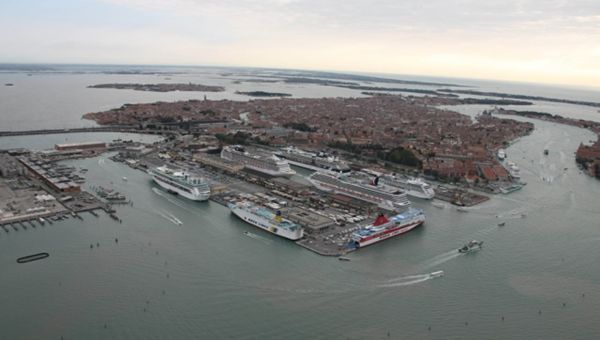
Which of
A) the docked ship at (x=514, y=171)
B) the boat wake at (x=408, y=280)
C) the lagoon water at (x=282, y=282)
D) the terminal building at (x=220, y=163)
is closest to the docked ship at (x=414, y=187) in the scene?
the lagoon water at (x=282, y=282)

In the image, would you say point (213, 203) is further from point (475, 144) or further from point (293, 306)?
→ point (475, 144)

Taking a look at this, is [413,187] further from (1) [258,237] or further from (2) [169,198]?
(2) [169,198]

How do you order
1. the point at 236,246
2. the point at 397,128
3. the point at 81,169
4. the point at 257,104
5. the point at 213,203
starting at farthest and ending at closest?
the point at 257,104, the point at 397,128, the point at 81,169, the point at 213,203, the point at 236,246

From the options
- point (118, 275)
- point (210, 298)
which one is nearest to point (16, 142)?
point (118, 275)

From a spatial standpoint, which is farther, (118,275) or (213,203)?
(213,203)

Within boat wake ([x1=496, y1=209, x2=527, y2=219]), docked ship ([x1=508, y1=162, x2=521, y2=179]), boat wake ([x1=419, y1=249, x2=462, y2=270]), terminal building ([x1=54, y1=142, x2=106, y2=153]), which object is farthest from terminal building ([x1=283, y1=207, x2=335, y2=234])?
terminal building ([x1=54, y1=142, x2=106, y2=153])

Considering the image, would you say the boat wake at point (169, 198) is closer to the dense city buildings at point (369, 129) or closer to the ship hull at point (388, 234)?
the ship hull at point (388, 234)

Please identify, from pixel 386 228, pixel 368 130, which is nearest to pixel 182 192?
pixel 386 228

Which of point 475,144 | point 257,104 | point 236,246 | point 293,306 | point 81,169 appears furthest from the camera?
point 257,104
